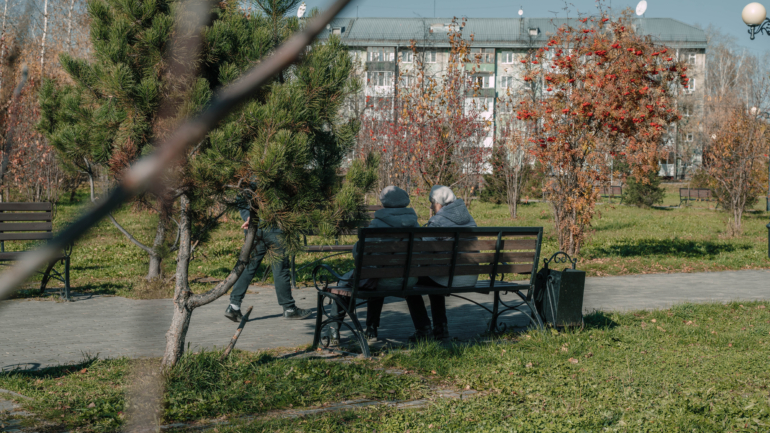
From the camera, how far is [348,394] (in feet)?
14.6

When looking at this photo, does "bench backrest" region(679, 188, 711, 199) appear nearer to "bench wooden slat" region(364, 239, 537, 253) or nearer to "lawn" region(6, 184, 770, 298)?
"lawn" region(6, 184, 770, 298)

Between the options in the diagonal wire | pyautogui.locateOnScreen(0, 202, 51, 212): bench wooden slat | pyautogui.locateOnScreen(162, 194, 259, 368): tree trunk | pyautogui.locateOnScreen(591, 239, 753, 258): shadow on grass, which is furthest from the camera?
pyautogui.locateOnScreen(591, 239, 753, 258): shadow on grass

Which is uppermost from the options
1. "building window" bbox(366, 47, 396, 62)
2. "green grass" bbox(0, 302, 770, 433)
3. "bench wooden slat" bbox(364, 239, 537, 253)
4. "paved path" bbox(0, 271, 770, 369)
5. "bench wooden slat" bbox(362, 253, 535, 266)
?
"building window" bbox(366, 47, 396, 62)

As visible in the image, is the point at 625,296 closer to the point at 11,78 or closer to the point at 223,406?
the point at 223,406

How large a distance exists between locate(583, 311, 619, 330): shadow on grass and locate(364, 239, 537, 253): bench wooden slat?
100 centimetres

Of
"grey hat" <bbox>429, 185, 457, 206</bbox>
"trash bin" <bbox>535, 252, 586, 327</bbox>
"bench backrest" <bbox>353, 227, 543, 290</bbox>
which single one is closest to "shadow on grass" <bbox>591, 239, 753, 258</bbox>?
"trash bin" <bbox>535, 252, 586, 327</bbox>

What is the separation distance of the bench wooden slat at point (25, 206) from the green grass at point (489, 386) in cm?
455

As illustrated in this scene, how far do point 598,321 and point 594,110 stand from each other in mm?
5739

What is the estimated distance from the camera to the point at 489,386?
4.69 m

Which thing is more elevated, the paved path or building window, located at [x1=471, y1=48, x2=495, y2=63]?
building window, located at [x1=471, y1=48, x2=495, y2=63]

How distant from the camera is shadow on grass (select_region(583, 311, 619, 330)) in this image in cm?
663

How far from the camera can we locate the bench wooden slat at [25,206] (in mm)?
8862

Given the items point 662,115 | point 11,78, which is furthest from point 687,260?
point 11,78

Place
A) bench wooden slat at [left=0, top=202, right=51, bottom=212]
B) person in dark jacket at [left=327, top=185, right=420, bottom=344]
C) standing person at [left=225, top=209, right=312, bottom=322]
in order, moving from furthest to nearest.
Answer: bench wooden slat at [left=0, top=202, right=51, bottom=212], standing person at [left=225, top=209, right=312, bottom=322], person in dark jacket at [left=327, top=185, right=420, bottom=344]
